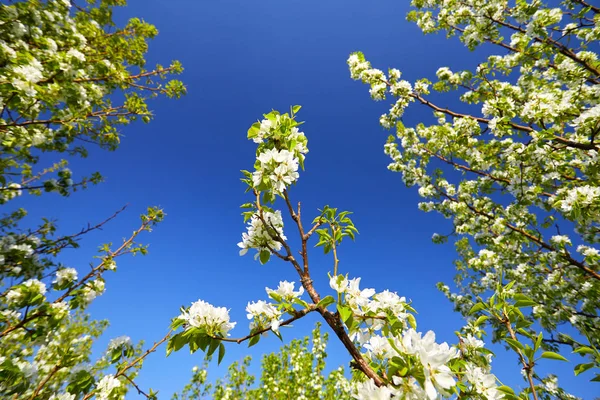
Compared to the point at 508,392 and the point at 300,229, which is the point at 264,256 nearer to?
the point at 300,229

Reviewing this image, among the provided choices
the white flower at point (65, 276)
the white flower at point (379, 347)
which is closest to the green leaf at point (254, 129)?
the white flower at point (379, 347)

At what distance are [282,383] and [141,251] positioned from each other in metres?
7.92

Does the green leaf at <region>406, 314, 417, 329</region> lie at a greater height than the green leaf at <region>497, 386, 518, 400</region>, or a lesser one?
greater

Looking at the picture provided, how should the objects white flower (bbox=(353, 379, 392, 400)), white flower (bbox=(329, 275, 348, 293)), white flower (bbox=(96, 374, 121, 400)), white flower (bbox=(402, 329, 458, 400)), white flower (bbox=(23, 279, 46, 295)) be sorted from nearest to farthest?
1. white flower (bbox=(402, 329, 458, 400))
2. white flower (bbox=(353, 379, 392, 400))
3. white flower (bbox=(329, 275, 348, 293))
4. white flower (bbox=(96, 374, 121, 400))
5. white flower (bbox=(23, 279, 46, 295))

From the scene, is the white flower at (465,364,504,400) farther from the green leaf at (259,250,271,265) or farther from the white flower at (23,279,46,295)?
the white flower at (23,279,46,295)

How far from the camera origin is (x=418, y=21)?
8.40m

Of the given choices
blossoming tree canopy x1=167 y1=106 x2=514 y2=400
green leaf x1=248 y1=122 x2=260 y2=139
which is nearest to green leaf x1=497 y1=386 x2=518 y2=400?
blossoming tree canopy x1=167 y1=106 x2=514 y2=400

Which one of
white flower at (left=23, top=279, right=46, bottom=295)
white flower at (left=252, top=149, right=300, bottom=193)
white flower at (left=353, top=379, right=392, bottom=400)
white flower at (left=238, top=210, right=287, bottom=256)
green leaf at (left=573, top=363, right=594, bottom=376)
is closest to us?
white flower at (left=353, top=379, right=392, bottom=400)

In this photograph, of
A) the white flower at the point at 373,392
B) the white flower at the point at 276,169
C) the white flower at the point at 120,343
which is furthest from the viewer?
the white flower at the point at 120,343

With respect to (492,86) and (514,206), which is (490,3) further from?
(514,206)

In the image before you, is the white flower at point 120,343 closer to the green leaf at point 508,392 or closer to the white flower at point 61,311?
the white flower at point 61,311

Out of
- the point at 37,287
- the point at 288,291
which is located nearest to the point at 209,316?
the point at 288,291

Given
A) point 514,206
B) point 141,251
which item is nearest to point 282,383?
point 141,251

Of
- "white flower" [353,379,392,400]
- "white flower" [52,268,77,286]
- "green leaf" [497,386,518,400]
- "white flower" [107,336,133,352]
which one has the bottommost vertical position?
"green leaf" [497,386,518,400]
